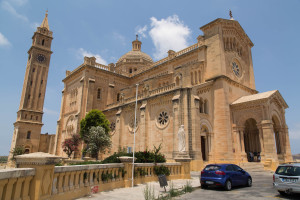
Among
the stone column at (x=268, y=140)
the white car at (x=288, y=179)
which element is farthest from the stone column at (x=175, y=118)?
the white car at (x=288, y=179)

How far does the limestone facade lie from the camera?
2256cm

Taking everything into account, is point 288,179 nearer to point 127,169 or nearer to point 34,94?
point 127,169

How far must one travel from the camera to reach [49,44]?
49.2 m

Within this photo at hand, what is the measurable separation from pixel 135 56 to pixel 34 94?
23673 millimetres

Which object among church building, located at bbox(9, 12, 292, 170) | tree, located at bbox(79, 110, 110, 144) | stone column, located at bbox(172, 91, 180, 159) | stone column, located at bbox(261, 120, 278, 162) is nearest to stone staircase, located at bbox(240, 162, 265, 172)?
church building, located at bbox(9, 12, 292, 170)

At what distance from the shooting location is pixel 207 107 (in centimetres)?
2564

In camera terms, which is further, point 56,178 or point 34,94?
point 34,94

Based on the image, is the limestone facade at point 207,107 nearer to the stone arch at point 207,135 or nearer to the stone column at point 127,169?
the stone arch at point 207,135

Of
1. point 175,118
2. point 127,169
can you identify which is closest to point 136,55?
point 175,118

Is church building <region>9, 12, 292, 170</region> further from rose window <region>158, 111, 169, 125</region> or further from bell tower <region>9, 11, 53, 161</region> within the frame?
bell tower <region>9, 11, 53, 161</region>

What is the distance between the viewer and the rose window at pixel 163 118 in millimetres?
24569

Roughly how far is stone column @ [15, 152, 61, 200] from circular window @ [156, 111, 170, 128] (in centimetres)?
1843

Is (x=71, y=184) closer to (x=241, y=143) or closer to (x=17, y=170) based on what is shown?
(x=17, y=170)

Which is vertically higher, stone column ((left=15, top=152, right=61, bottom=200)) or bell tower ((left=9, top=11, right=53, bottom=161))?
bell tower ((left=9, top=11, right=53, bottom=161))
